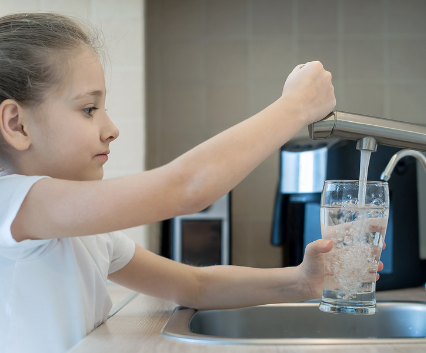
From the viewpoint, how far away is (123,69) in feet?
4.56

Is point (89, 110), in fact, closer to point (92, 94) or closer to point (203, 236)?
point (92, 94)

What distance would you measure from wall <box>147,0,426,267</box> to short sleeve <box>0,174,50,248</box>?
114cm

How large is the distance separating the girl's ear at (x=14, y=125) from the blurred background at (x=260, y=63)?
106 centimetres

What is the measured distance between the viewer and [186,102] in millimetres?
1658

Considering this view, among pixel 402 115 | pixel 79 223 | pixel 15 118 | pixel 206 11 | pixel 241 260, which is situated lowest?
pixel 241 260

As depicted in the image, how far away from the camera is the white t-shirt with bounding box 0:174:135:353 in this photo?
543 mm

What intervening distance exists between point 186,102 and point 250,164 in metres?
1.19

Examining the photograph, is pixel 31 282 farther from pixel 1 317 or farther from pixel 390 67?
pixel 390 67

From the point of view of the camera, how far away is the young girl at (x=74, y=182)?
494 mm

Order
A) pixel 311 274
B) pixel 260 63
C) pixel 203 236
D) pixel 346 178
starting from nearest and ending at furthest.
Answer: pixel 311 274 < pixel 346 178 < pixel 203 236 < pixel 260 63

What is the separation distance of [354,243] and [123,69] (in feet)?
3.40

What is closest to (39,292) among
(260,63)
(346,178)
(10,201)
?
(10,201)

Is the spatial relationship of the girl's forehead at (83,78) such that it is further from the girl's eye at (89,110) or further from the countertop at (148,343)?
the countertop at (148,343)

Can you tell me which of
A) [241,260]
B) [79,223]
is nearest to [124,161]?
[241,260]
